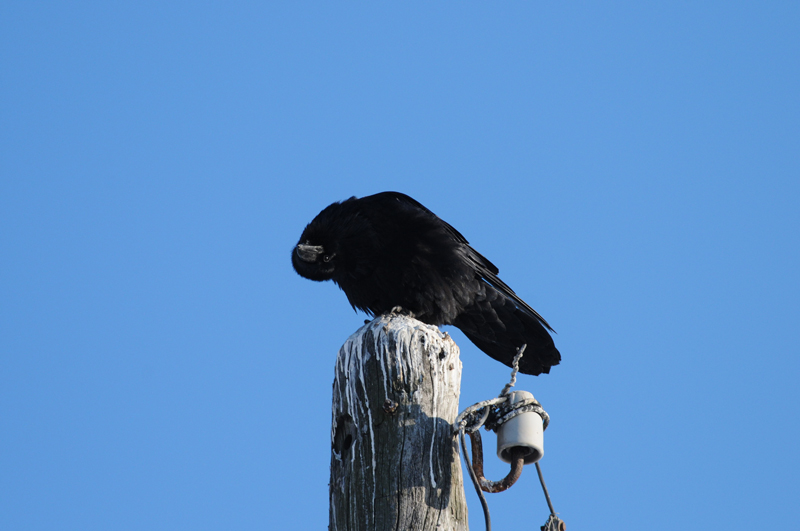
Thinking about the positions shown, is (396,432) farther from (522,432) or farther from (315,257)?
(315,257)

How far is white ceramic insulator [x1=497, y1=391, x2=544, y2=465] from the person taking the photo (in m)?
2.84

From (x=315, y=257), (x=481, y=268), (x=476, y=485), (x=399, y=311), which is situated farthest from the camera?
(x=481, y=268)

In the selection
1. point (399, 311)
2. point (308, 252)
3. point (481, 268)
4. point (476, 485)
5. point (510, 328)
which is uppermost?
point (481, 268)

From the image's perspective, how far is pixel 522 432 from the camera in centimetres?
284

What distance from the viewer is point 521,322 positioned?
224 inches

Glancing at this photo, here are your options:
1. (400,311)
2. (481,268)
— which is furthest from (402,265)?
(481,268)

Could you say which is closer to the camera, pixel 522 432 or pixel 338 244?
pixel 522 432

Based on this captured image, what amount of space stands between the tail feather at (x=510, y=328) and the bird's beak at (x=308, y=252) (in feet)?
3.95

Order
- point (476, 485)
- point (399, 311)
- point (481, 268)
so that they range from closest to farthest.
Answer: point (476, 485)
point (399, 311)
point (481, 268)

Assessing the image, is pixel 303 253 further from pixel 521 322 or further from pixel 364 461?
pixel 364 461

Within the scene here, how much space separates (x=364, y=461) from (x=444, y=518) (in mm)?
334

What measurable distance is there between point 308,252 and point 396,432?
2.68 meters

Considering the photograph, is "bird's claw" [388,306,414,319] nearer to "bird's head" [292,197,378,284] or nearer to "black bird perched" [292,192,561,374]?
"black bird perched" [292,192,561,374]

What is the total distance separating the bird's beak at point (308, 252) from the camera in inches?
202
